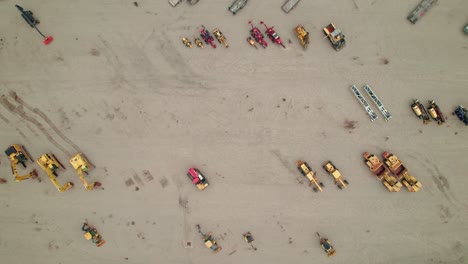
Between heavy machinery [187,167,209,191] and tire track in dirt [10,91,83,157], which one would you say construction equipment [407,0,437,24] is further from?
tire track in dirt [10,91,83,157]

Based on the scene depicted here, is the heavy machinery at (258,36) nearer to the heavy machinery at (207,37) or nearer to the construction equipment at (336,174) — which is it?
the heavy machinery at (207,37)

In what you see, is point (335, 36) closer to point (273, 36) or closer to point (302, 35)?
point (302, 35)

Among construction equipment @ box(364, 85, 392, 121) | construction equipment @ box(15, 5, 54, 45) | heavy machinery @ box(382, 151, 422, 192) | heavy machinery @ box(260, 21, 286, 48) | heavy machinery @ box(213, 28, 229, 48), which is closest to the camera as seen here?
heavy machinery @ box(382, 151, 422, 192)

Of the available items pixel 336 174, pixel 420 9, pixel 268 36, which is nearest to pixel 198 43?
pixel 268 36

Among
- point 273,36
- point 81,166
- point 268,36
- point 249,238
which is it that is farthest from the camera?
point 268,36

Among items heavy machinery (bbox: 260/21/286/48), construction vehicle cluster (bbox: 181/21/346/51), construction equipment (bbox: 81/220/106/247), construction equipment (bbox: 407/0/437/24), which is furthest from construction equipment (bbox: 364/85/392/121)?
construction equipment (bbox: 81/220/106/247)

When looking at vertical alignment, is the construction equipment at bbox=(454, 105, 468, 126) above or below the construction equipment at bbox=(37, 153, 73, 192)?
below
